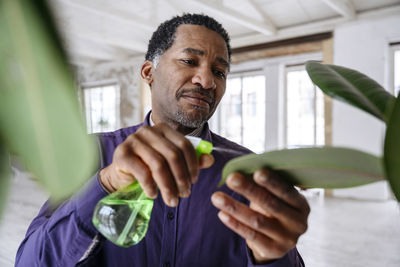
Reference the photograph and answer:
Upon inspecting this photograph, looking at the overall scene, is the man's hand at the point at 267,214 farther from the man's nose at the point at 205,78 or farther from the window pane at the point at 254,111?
the window pane at the point at 254,111

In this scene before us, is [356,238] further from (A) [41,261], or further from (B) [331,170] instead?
(B) [331,170]

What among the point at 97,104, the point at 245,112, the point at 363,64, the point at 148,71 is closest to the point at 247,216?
the point at 97,104

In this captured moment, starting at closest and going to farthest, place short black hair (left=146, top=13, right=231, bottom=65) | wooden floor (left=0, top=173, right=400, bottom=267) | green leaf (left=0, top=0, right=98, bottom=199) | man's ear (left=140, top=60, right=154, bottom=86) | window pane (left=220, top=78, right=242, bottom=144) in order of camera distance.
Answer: green leaf (left=0, top=0, right=98, bottom=199) < short black hair (left=146, top=13, right=231, bottom=65) < man's ear (left=140, top=60, right=154, bottom=86) < wooden floor (left=0, top=173, right=400, bottom=267) < window pane (left=220, top=78, right=242, bottom=144)

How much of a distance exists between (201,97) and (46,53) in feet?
3.22

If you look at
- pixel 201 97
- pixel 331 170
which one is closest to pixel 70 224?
pixel 331 170

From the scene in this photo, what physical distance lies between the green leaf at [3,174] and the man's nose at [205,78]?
925 mm

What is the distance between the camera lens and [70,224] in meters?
0.50

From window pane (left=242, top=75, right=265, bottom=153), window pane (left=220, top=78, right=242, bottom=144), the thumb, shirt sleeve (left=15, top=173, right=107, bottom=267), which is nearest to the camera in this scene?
the thumb

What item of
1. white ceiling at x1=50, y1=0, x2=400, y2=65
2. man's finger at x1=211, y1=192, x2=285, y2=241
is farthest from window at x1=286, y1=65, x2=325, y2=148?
man's finger at x1=211, y1=192, x2=285, y2=241

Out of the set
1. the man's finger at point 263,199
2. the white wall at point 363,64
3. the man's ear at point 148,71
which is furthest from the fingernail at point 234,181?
the white wall at point 363,64

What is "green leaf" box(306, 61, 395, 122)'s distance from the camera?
236mm

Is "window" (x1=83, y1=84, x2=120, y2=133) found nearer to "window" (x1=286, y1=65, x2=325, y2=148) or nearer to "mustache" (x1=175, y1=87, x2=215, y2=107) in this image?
"mustache" (x1=175, y1=87, x2=215, y2=107)

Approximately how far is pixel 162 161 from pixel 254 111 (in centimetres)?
552

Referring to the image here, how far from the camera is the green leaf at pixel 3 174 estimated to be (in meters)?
0.09
